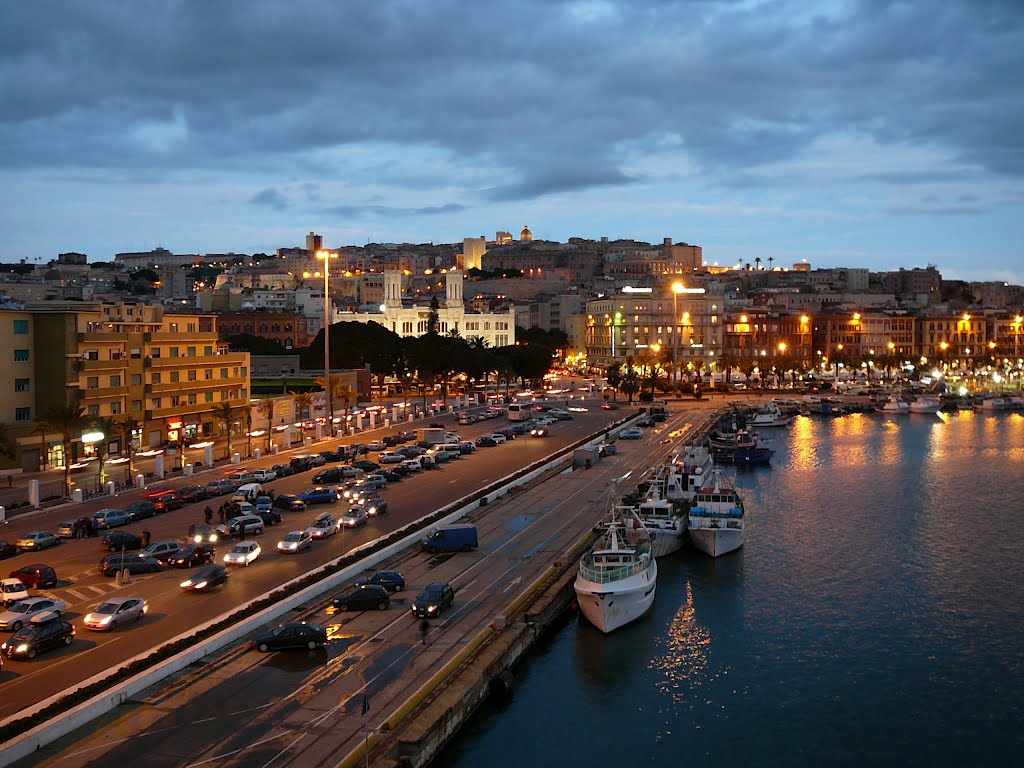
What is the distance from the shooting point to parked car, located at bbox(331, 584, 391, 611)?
20.4 metres

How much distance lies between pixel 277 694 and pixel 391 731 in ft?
7.83

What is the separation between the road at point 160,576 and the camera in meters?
16.8

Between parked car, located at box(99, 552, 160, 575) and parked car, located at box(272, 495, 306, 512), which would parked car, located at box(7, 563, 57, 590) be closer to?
parked car, located at box(99, 552, 160, 575)

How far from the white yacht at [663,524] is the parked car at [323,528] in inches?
348

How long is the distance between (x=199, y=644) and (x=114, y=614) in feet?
8.86

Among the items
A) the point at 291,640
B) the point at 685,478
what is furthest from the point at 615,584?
the point at 685,478

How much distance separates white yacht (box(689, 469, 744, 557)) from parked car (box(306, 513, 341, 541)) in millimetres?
10634

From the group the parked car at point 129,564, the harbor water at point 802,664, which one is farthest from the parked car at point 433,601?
the parked car at point 129,564

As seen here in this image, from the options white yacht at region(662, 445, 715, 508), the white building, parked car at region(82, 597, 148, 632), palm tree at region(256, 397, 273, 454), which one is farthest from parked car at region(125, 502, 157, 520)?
the white building

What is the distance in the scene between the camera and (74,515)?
29.3 metres

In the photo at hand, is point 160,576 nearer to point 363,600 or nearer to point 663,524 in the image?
point 363,600

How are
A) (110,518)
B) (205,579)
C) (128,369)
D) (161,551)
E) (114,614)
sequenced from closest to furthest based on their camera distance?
(114,614) → (205,579) → (161,551) → (110,518) → (128,369)

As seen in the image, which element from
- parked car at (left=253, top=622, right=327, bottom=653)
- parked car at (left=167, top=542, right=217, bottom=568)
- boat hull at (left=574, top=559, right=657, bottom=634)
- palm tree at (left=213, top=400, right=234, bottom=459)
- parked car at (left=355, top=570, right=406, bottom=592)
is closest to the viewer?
parked car at (left=253, top=622, right=327, bottom=653)

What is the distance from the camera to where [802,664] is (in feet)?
67.9
